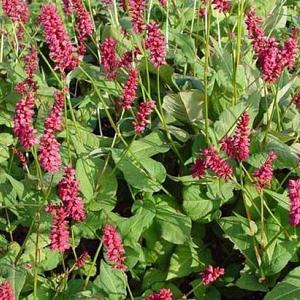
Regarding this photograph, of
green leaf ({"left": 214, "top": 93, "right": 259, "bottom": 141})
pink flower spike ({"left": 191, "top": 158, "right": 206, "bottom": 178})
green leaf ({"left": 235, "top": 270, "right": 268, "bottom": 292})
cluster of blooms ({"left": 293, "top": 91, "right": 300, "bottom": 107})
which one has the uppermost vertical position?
cluster of blooms ({"left": 293, "top": 91, "right": 300, "bottom": 107})

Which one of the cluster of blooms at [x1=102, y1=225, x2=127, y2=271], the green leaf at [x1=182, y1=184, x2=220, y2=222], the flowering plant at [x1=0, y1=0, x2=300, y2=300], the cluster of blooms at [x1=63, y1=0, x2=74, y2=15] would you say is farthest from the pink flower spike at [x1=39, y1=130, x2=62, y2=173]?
the cluster of blooms at [x1=63, y1=0, x2=74, y2=15]

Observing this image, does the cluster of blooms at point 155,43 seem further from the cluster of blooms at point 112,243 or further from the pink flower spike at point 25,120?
the cluster of blooms at point 112,243

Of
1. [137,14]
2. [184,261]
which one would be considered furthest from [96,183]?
[137,14]

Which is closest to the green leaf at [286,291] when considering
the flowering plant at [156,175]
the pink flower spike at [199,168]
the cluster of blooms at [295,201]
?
the flowering plant at [156,175]

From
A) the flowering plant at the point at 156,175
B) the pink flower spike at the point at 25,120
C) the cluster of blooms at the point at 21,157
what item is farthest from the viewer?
the cluster of blooms at the point at 21,157

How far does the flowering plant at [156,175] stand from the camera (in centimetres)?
239

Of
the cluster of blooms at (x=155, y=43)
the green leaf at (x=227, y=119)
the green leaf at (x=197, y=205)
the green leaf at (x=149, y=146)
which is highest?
the cluster of blooms at (x=155, y=43)

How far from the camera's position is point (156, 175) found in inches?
110

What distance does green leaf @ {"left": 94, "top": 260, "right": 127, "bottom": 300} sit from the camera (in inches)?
96.3

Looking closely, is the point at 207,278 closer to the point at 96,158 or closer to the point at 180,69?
the point at 96,158

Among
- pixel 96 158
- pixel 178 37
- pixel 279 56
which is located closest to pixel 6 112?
pixel 96 158

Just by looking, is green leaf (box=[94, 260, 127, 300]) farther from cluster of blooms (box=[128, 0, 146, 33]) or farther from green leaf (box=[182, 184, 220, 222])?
cluster of blooms (box=[128, 0, 146, 33])

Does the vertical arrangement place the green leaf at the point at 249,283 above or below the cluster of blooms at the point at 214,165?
below

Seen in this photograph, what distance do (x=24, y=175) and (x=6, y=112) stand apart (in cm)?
43
